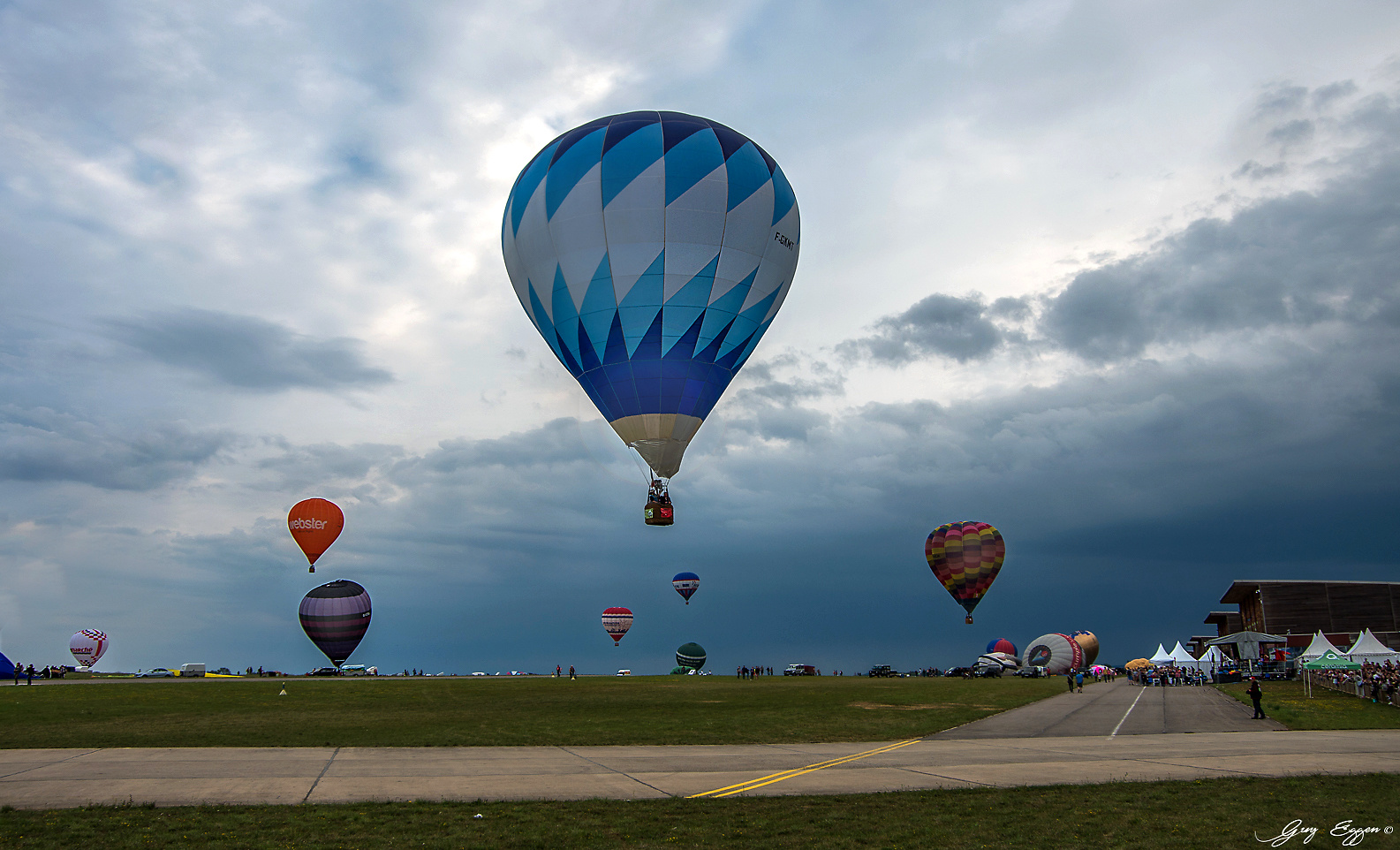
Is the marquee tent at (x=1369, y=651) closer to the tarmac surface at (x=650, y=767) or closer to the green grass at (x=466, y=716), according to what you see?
the green grass at (x=466, y=716)

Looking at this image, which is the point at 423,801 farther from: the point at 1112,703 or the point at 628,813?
the point at 1112,703

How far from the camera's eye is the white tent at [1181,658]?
280ft

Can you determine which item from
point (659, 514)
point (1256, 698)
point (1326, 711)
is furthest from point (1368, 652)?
point (659, 514)

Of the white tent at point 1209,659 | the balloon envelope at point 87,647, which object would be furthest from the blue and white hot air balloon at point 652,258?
the balloon envelope at point 87,647

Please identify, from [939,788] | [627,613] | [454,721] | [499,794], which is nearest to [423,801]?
[499,794]

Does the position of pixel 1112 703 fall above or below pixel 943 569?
below

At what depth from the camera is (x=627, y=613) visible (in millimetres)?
99125

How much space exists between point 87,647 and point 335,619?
47846 mm

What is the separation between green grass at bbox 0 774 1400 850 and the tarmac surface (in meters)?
1.07

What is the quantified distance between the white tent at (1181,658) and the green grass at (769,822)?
81408 mm

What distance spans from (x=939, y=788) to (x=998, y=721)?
51.7 feet

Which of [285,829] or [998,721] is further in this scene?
[998,721]

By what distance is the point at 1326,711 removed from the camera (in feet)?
109

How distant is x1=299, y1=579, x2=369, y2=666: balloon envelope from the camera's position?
74.3m
